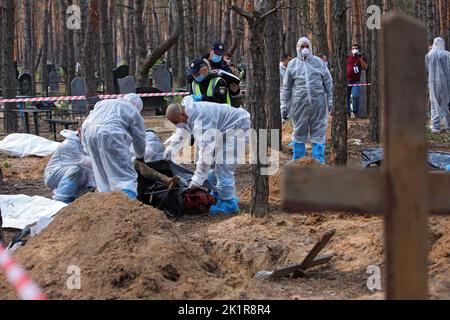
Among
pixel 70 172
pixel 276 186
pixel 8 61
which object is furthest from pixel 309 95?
pixel 8 61

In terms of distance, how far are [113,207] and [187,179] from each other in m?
3.34

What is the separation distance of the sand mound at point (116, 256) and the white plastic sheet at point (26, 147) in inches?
317

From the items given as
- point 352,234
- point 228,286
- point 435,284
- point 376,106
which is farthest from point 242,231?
point 376,106

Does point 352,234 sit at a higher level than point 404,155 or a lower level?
lower

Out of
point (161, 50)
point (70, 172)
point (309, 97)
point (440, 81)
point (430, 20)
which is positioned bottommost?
point (70, 172)

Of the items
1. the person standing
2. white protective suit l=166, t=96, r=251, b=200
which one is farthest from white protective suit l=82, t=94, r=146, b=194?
the person standing

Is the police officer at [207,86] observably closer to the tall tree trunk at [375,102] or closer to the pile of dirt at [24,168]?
the pile of dirt at [24,168]

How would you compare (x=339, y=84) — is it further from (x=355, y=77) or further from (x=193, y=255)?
(x=355, y=77)

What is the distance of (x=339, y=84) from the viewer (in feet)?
35.2

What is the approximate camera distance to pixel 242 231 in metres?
7.69

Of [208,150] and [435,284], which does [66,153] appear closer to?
[208,150]

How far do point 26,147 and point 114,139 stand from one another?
6578mm

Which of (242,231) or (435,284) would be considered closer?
(435,284)

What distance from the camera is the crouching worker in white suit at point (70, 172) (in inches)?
380
